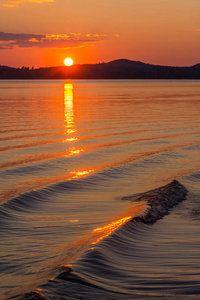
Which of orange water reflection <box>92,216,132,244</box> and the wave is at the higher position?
orange water reflection <box>92,216,132,244</box>

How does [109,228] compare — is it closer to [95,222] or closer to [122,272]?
[95,222]

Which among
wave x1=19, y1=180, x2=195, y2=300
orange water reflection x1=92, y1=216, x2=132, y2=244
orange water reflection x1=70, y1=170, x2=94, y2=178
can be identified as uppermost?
orange water reflection x1=70, y1=170, x2=94, y2=178

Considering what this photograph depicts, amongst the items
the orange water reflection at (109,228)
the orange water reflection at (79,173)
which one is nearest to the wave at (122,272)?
the orange water reflection at (109,228)

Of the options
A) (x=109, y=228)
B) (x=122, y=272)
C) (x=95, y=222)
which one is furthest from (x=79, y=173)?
(x=122, y=272)

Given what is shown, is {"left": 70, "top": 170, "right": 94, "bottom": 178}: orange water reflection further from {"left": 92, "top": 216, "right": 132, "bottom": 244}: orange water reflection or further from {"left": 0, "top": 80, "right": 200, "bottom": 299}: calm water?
{"left": 92, "top": 216, "right": 132, "bottom": 244}: orange water reflection

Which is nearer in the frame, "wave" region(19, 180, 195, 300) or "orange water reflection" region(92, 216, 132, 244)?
"wave" region(19, 180, 195, 300)

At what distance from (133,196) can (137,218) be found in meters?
2.09

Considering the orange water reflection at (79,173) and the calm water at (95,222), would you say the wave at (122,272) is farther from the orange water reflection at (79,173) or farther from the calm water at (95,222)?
the orange water reflection at (79,173)

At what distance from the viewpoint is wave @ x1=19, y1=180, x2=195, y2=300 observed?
18.1 ft

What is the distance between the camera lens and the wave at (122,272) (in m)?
5.50

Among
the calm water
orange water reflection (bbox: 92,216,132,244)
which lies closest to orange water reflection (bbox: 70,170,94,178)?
the calm water

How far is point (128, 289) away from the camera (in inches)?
223

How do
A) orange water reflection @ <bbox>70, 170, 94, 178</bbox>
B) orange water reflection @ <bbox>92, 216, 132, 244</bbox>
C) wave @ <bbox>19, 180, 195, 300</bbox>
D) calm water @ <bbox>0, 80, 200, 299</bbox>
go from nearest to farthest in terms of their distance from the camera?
wave @ <bbox>19, 180, 195, 300</bbox>
calm water @ <bbox>0, 80, 200, 299</bbox>
orange water reflection @ <bbox>92, 216, 132, 244</bbox>
orange water reflection @ <bbox>70, 170, 94, 178</bbox>

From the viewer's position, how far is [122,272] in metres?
6.22
